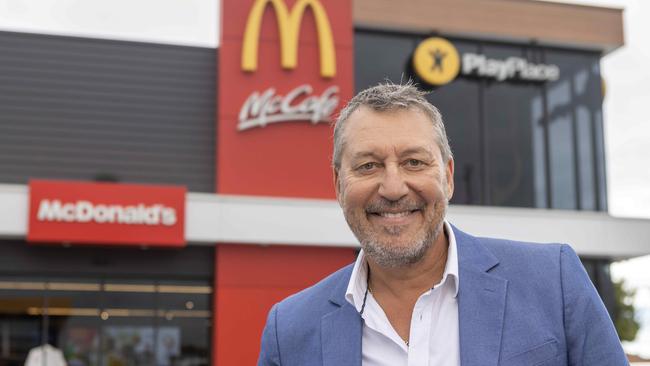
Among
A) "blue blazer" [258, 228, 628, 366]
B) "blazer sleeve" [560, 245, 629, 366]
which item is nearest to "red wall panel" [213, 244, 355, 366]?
"blue blazer" [258, 228, 628, 366]

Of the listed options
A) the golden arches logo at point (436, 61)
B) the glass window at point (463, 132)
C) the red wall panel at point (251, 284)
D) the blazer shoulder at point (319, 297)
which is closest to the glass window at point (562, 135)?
the glass window at point (463, 132)

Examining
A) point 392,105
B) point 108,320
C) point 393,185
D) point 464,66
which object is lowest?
point 108,320

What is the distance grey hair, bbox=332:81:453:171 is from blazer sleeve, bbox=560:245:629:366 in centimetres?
53

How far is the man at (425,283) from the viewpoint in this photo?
2.15 m

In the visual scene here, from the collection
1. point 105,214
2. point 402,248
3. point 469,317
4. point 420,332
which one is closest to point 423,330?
point 420,332

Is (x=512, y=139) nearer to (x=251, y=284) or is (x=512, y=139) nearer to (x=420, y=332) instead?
(x=251, y=284)

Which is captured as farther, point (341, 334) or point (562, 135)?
point (562, 135)

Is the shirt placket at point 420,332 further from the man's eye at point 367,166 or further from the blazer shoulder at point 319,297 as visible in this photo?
the man's eye at point 367,166

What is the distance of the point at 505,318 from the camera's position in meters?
2.21

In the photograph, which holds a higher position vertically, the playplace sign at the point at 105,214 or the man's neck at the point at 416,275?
the playplace sign at the point at 105,214

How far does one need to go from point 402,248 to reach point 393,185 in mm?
189

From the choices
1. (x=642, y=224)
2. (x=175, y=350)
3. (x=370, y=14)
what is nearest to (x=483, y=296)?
(x=175, y=350)

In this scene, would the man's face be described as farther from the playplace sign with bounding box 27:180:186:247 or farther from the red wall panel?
the red wall panel

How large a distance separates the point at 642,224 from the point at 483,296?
1757cm
